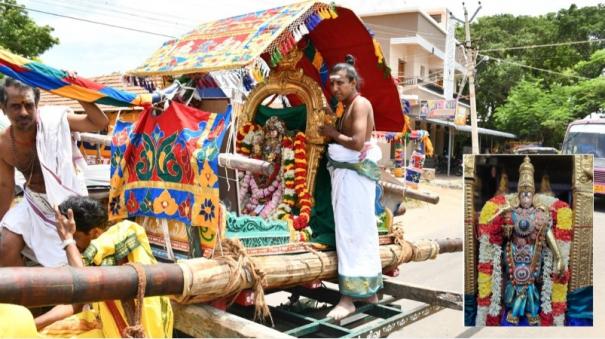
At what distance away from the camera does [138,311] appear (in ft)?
7.36

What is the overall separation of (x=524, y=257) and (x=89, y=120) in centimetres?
245

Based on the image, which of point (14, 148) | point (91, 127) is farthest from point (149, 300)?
point (14, 148)

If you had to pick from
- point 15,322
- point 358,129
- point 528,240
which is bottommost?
point 15,322

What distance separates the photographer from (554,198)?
8.29 feet

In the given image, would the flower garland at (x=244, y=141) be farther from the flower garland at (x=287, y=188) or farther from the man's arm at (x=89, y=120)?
the man's arm at (x=89, y=120)

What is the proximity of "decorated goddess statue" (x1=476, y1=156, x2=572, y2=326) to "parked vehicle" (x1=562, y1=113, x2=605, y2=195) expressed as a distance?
1239 cm

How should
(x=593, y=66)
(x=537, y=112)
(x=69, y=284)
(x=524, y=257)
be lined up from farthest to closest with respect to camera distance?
(x=537, y=112)
(x=593, y=66)
(x=524, y=257)
(x=69, y=284)

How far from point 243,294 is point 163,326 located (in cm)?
80

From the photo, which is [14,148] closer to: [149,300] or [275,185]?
[149,300]

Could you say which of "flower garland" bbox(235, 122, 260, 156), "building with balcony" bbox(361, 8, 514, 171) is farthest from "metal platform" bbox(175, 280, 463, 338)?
"building with balcony" bbox(361, 8, 514, 171)

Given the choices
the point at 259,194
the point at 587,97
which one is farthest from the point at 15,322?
the point at 587,97

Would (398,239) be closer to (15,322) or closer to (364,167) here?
(364,167)

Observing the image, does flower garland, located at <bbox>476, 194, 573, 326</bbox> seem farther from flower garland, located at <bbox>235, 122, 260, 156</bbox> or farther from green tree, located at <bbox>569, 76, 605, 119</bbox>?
green tree, located at <bbox>569, 76, 605, 119</bbox>

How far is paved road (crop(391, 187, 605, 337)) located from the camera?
16.2ft
